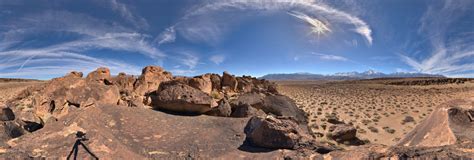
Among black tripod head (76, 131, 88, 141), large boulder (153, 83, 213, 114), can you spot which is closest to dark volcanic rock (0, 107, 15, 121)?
black tripod head (76, 131, 88, 141)

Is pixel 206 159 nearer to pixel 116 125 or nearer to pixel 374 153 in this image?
pixel 116 125

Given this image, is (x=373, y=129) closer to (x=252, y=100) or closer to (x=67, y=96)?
(x=252, y=100)

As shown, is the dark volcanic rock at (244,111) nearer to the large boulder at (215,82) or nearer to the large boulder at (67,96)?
the large boulder at (67,96)

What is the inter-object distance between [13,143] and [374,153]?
28.2ft

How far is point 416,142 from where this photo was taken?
7.39 metres

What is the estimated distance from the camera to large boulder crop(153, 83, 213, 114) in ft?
38.7

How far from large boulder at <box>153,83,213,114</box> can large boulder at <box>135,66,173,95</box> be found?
4.92 meters

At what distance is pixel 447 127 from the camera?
6.75m

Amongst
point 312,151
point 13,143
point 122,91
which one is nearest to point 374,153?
point 312,151

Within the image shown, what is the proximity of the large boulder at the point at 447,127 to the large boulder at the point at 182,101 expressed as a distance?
7389mm

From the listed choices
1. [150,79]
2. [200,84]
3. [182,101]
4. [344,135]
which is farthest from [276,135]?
[150,79]

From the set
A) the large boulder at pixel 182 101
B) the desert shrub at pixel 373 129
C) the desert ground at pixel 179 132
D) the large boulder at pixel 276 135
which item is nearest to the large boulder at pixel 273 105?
the desert ground at pixel 179 132

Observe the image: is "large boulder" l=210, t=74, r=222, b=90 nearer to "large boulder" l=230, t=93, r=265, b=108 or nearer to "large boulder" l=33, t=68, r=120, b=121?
"large boulder" l=230, t=93, r=265, b=108

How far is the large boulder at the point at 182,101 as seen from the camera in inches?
464
